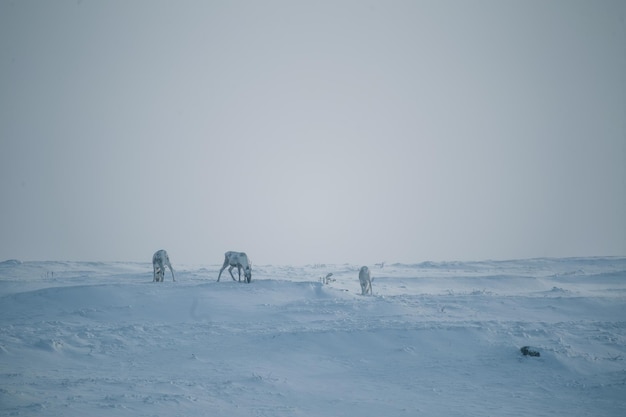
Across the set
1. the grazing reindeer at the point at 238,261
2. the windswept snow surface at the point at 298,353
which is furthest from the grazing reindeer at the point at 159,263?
the windswept snow surface at the point at 298,353

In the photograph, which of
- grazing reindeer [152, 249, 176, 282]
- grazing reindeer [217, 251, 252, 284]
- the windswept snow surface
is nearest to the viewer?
the windswept snow surface

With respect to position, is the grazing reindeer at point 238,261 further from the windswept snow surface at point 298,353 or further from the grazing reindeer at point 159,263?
the grazing reindeer at point 159,263

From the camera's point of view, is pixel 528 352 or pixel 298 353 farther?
pixel 298 353

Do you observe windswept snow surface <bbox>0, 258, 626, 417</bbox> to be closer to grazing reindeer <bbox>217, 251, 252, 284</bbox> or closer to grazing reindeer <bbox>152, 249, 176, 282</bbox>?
grazing reindeer <bbox>217, 251, 252, 284</bbox>

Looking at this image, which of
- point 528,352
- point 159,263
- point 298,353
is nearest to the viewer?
point 528,352

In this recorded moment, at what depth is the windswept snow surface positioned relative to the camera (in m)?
10.0

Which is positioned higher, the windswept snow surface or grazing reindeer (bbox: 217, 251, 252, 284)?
grazing reindeer (bbox: 217, 251, 252, 284)

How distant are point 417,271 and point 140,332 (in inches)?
1022

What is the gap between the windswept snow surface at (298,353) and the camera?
1002cm

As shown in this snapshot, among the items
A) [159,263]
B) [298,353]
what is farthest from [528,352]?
[159,263]

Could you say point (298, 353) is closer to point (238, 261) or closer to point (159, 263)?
point (238, 261)

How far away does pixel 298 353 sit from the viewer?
1327 cm

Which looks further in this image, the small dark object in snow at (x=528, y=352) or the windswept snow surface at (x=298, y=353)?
the small dark object in snow at (x=528, y=352)

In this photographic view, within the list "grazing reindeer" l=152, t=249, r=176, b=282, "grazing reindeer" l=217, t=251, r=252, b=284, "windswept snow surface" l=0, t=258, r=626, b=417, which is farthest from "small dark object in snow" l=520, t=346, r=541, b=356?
"grazing reindeer" l=152, t=249, r=176, b=282
